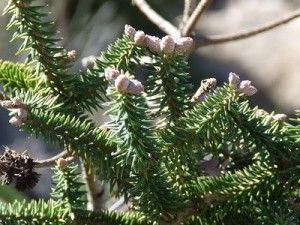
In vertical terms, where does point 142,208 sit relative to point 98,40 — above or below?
below

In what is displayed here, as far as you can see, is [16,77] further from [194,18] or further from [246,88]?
[194,18]

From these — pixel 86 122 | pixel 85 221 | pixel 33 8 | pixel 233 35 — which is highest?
pixel 233 35

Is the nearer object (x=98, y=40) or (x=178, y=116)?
(x=178, y=116)

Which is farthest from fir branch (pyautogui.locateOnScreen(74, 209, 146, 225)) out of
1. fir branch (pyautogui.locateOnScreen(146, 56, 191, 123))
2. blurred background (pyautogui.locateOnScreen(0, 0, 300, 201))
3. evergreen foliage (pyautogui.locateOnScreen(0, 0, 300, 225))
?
blurred background (pyautogui.locateOnScreen(0, 0, 300, 201))

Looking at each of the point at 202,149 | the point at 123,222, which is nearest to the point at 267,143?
the point at 202,149

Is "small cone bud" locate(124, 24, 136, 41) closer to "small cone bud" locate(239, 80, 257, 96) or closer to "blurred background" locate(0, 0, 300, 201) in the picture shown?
"small cone bud" locate(239, 80, 257, 96)

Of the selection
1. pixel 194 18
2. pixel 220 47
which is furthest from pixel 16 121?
pixel 220 47

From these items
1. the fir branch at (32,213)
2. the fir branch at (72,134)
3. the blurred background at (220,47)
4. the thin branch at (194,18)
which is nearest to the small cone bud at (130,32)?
the fir branch at (72,134)

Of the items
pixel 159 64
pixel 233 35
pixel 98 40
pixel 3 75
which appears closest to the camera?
pixel 159 64

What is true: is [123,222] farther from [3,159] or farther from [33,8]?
[33,8]
